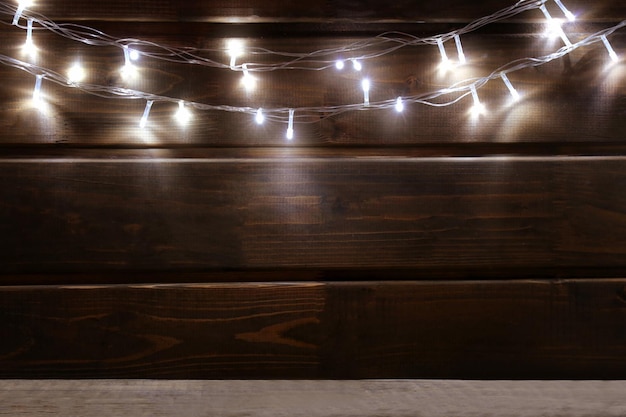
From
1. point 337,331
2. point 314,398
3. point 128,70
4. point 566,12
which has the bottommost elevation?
point 314,398

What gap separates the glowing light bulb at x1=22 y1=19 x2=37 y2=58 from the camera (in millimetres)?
1169

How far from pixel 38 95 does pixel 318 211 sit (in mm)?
685

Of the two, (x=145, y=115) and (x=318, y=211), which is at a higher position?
(x=145, y=115)

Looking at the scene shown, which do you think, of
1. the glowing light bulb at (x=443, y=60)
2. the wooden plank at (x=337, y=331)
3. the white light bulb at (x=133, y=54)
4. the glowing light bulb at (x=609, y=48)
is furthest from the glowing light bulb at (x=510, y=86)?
the white light bulb at (x=133, y=54)

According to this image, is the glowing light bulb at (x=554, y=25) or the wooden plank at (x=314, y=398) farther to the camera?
the glowing light bulb at (x=554, y=25)

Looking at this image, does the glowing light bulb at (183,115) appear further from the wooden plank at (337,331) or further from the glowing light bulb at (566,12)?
the glowing light bulb at (566,12)

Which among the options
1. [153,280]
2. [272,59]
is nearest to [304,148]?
[272,59]

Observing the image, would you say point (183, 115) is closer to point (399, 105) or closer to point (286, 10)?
point (286, 10)

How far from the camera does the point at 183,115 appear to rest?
1195 millimetres

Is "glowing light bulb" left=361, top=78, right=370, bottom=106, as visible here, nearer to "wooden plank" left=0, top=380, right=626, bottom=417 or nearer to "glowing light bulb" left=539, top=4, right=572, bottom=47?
"glowing light bulb" left=539, top=4, right=572, bottom=47

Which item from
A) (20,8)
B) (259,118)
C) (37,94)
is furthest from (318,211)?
(20,8)

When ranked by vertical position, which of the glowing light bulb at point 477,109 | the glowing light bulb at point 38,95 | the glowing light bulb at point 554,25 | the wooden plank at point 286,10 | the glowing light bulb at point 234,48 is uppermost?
the wooden plank at point 286,10

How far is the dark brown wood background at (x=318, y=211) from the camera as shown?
118cm

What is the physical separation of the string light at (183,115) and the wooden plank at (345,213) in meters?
0.09
